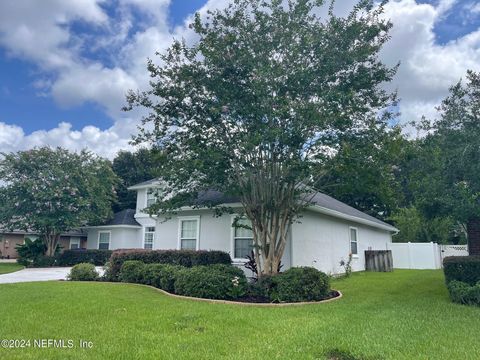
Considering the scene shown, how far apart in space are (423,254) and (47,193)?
950 inches

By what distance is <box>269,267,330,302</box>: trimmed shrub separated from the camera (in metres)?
9.49

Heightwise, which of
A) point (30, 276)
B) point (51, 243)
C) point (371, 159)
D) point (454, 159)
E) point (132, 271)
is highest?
point (371, 159)

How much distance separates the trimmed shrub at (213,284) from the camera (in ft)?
32.2

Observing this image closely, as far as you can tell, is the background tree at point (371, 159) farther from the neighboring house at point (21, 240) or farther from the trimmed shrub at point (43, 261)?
the neighboring house at point (21, 240)

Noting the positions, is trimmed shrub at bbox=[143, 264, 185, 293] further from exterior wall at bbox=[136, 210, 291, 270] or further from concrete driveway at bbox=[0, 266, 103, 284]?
concrete driveway at bbox=[0, 266, 103, 284]

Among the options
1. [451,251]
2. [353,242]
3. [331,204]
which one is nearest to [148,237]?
[331,204]

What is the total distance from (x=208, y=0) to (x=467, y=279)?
35.3ft

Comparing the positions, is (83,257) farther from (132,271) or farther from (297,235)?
(297,235)

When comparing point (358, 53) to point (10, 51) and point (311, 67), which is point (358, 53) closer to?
point (311, 67)

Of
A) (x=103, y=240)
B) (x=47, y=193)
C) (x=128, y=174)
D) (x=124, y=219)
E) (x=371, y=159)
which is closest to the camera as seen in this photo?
(x=371, y=159)

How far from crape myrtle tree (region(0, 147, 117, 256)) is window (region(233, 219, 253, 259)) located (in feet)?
49.2

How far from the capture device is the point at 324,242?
16.0 m

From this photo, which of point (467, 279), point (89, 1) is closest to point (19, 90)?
point (89, 1)

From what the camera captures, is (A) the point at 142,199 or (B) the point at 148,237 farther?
(A) the point at 142,199
